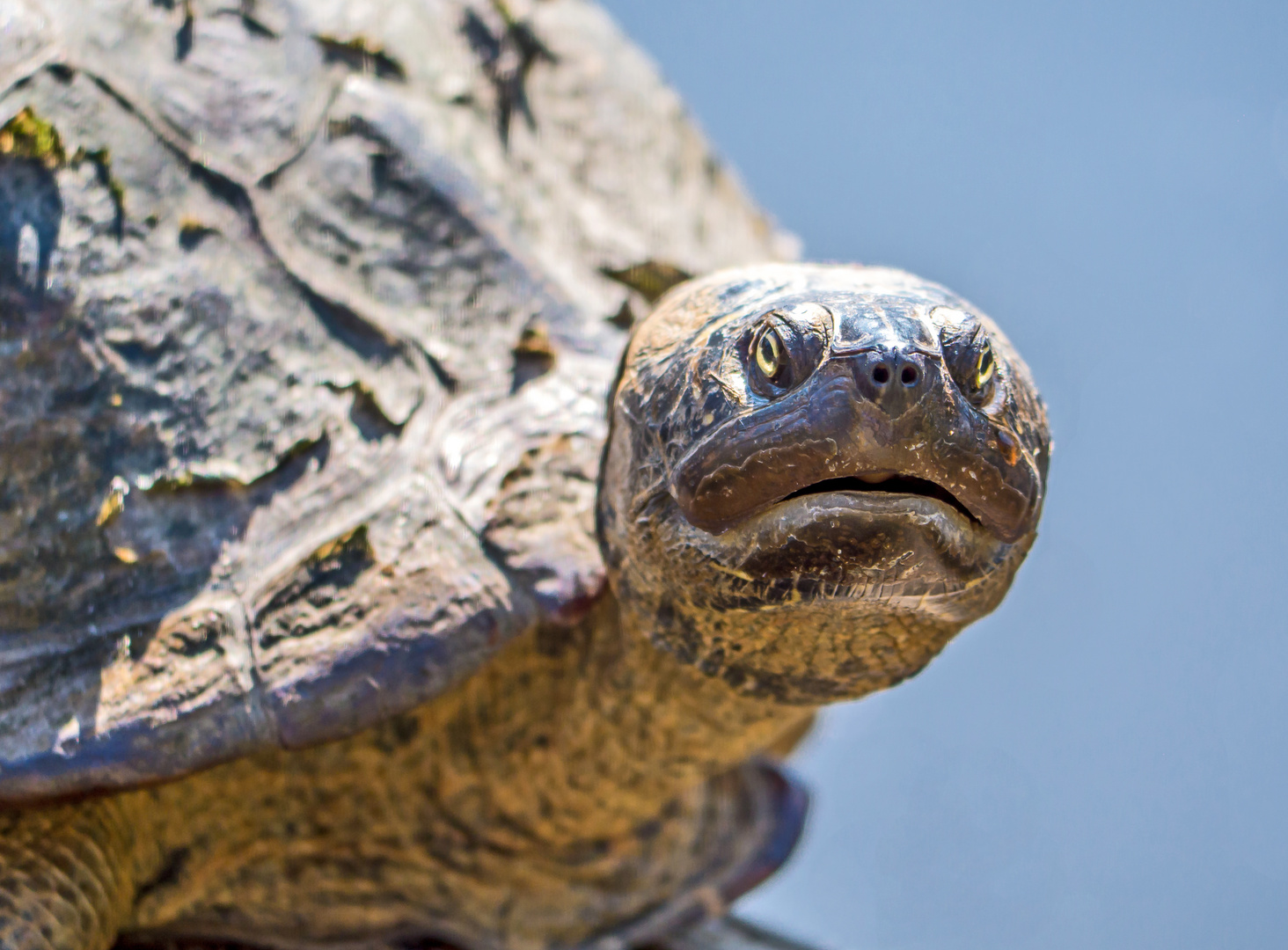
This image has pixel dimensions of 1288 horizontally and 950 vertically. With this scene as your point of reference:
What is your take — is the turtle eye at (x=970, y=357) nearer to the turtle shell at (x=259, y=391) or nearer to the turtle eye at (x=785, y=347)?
the turtle eye at (x=785, y=347)

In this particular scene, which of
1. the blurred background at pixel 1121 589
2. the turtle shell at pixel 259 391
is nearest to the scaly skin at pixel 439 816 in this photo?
the turtle shell at pixel 259 391

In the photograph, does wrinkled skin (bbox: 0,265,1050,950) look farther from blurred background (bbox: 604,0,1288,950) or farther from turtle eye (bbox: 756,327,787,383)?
blurred background (bbox: 604,0,1288,950)

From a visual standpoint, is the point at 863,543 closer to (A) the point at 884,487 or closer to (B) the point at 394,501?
(A) the point at 884,487

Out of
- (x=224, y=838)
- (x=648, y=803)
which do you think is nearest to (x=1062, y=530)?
(x=648, y=803)

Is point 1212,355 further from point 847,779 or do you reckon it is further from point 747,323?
point 747,323

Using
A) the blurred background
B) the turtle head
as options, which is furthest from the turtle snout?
the blurred background
